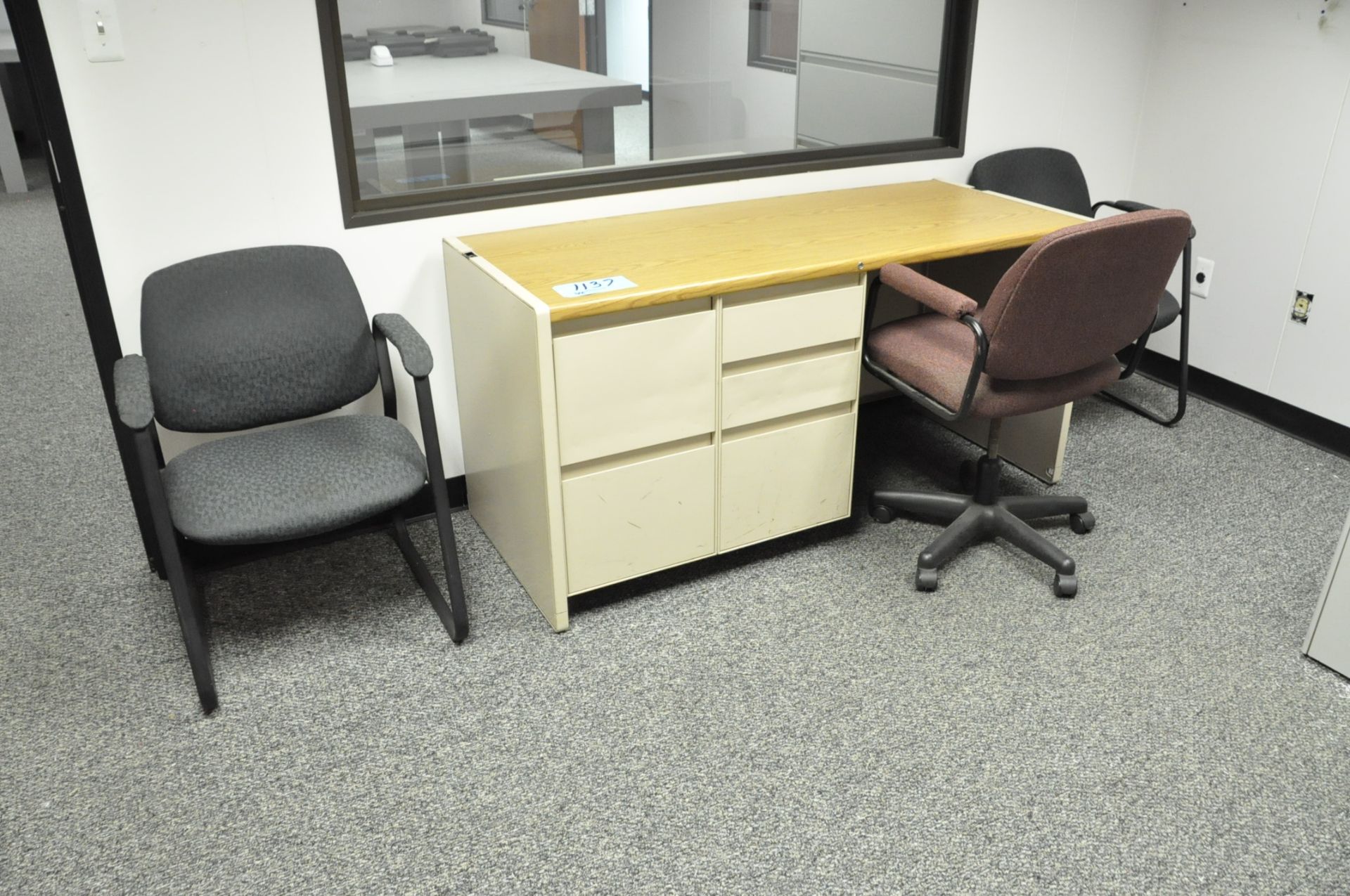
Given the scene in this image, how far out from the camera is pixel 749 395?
2.11 meters

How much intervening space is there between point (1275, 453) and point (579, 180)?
2.04 metres

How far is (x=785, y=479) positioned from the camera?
2246 millimetres

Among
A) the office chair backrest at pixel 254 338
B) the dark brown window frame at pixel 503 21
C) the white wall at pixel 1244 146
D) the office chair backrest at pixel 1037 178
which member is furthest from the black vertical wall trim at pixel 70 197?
the white wall at pixel 1244 146

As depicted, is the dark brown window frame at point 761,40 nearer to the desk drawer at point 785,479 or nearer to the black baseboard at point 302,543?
the desk drawer at point 785,479

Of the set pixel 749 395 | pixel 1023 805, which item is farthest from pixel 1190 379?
pixel 1023 805

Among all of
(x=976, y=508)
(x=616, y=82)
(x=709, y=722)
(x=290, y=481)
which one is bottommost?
(x=709, y=722)

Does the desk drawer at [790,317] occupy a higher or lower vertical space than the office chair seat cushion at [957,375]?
higher

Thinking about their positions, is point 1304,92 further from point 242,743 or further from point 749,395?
point 242,743

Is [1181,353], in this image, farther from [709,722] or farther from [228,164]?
[228,164]

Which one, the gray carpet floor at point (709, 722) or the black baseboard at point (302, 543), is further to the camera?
the black baseboard at point (302, 543)

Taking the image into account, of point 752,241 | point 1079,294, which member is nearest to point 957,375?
point 1079,294

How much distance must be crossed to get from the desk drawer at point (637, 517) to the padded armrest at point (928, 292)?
52 centimetres

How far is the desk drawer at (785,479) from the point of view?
218 centimetres

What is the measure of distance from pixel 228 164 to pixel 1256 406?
2827 mm
